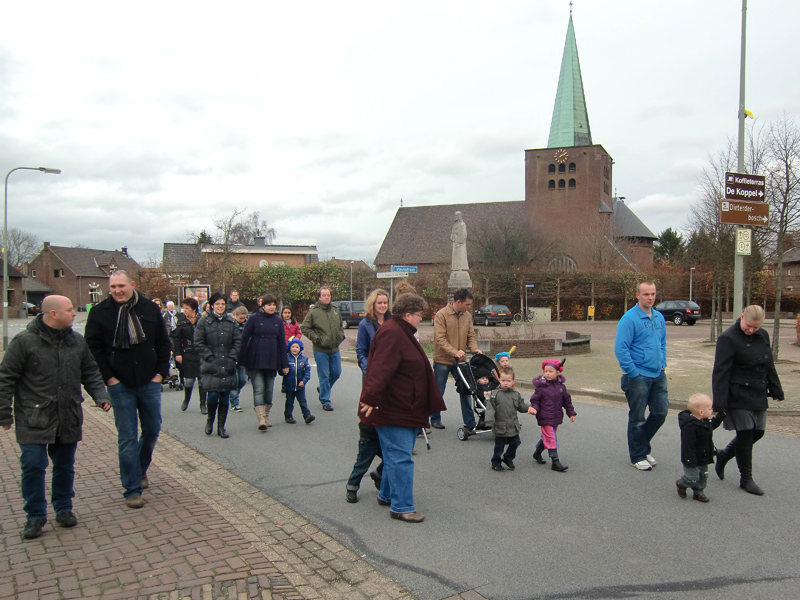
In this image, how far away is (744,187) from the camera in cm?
938

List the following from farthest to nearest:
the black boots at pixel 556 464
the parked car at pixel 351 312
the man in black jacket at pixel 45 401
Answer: the parked car at pixel 351 312
the black boots at pixel 556 464
the man in black jacket at pixel 45 401

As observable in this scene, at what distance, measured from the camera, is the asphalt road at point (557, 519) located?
12.2 feet

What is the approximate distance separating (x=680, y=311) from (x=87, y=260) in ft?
254

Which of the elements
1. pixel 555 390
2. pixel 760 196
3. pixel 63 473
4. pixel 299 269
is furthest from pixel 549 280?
pixel 63 473

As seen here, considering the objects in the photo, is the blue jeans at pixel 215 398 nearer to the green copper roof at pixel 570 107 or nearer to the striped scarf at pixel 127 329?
the striped scarf at pixel 127 329

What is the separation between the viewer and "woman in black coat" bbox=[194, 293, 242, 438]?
293 inches

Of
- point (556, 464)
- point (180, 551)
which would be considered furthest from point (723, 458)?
point (180, 551)

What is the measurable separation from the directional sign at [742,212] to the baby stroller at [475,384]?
4524 millimetres

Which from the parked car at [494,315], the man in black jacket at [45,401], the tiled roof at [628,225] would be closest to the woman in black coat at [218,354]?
the man in black jacket at [45,401]

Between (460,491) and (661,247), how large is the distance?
73.6 metres

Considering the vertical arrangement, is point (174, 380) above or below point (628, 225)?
below

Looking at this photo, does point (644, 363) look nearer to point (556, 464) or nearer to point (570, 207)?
point (556, 464)

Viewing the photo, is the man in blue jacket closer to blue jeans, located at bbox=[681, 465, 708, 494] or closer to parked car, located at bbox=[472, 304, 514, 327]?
blue jeans, located at bbox=[681, 465, 708, 494]

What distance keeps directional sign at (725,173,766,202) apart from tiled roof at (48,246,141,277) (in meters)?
79.6
